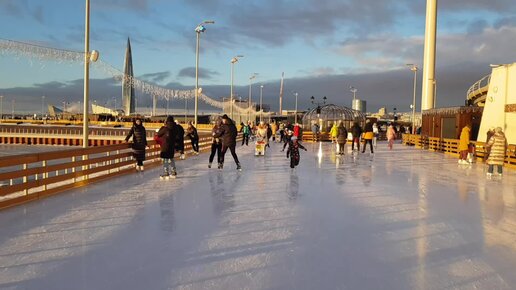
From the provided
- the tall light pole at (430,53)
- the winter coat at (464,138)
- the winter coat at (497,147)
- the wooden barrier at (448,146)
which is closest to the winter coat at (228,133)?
the winter coat at (497,147)

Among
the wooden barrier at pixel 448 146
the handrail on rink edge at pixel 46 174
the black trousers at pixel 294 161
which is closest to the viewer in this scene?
the handrail on rink edge at pixel 46 174

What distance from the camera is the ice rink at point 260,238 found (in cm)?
436

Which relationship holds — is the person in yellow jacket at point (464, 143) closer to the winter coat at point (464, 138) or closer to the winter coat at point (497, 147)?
the winter coat at point (464, 138)

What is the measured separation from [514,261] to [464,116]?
23.6 metres

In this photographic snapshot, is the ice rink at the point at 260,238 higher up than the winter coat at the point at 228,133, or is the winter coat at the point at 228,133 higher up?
the winter coat at the point at 228,133

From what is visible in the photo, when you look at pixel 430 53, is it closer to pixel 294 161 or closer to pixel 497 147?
pixel 497 147

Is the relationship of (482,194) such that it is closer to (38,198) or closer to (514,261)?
(514,261)

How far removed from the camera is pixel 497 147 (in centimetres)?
1345

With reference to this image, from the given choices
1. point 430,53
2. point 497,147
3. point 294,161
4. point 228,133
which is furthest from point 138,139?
point 430,53

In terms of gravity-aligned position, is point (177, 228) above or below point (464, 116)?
below

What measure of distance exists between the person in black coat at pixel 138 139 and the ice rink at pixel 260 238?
2872 millimetres

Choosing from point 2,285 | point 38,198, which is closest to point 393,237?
point 2,285

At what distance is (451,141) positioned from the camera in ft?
84.5

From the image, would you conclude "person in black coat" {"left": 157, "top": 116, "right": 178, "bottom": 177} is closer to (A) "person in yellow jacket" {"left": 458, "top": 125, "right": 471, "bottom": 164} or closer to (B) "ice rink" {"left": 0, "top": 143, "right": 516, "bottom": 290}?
(B) "ice rink" {"left": 0, "top": 143, "right": 516, "bottom": 290}
